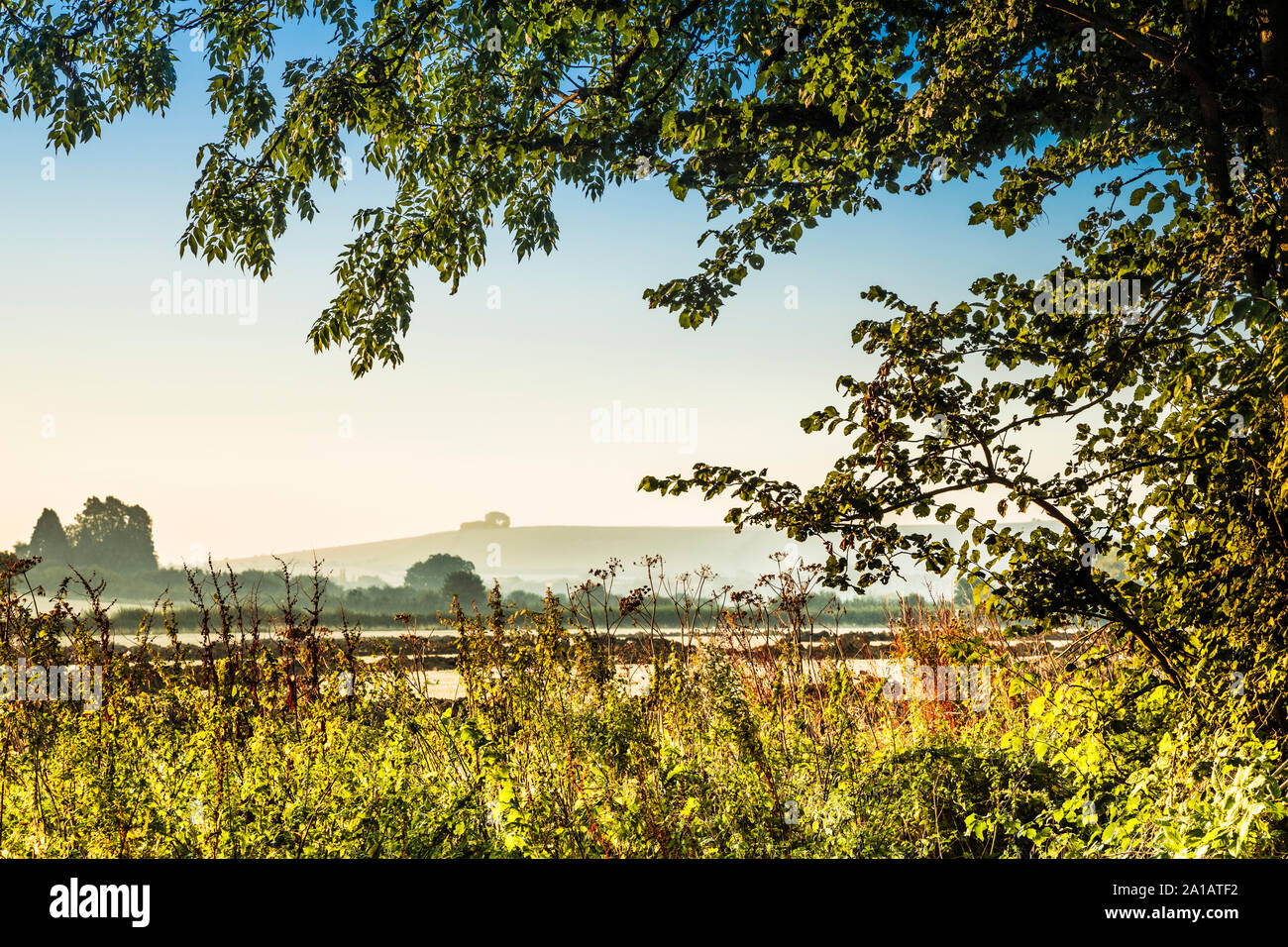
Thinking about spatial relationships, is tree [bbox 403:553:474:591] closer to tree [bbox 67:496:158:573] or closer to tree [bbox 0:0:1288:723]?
tree [bbox 67:496:158:573]

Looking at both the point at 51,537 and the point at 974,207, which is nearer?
the point at 974,207

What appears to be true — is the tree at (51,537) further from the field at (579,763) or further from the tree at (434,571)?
the field at (579,763)

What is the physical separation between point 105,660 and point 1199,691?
18.2 ft

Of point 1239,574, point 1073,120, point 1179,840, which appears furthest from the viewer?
point 1073,120

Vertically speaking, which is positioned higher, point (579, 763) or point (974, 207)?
point (974, 207)

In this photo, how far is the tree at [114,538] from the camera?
48750mm

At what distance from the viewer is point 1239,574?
11.9ft

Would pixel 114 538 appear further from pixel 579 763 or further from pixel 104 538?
pixel 579 763

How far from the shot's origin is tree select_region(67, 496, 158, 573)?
160ft

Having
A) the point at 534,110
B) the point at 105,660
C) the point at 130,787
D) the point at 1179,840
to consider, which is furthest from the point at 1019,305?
the point at 105,660

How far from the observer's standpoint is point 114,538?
51.6m

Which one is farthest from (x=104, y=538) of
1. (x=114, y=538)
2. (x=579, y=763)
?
(x=579, y=763)
